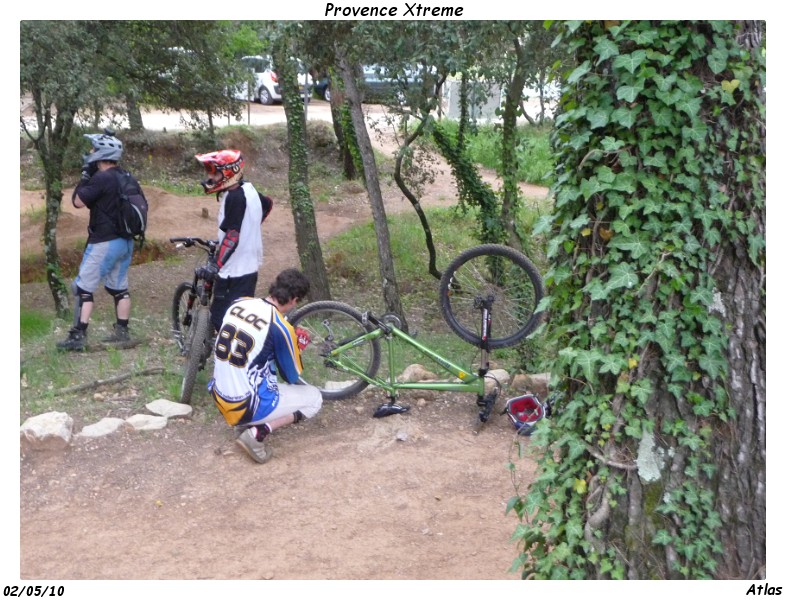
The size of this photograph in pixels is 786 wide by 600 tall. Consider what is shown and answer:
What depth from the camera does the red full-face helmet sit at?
625 cm

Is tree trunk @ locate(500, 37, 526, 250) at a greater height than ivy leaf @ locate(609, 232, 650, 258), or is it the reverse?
tree trunk @ locate(500, 37, 526, 250)

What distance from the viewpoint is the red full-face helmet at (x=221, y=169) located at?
20.5 feet

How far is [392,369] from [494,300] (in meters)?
1.03

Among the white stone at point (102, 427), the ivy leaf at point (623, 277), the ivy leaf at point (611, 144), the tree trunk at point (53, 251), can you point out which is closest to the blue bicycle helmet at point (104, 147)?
the tree trunk at point (53, 251)

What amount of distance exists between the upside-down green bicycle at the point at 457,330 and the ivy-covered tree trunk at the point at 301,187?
273 cm

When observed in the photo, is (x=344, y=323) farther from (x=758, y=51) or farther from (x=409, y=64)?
(x=758, y=51)

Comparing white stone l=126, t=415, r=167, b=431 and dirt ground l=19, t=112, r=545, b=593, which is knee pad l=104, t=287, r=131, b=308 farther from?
white stone l=126, t=415, r=167, b=431

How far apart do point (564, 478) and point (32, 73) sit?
246 inches

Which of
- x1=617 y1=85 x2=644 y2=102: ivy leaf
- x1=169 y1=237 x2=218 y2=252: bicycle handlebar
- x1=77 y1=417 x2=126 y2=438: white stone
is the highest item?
x1=617 y1=85 x2=644 y2=102: ivy leaf

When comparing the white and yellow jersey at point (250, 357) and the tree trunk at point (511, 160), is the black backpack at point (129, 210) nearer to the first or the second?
the white and yellow jersey at point (250, 357)

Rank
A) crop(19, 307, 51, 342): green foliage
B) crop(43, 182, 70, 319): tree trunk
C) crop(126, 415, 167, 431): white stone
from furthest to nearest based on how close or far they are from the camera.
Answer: crop(43, 182, 70, 319): tree trunk, crop(19, 307, 51, 342): green foliage, crop(126, 415, 167, 431): white stone

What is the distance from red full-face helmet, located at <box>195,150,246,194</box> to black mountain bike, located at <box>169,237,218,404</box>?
45 centimetres

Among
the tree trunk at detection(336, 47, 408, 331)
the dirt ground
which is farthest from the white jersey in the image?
the tree trunk at detection(336, 47, 408, 331)

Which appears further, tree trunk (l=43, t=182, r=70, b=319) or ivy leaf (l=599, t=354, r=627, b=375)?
tree trunk (l=43, t=182, r=70, b=319)
